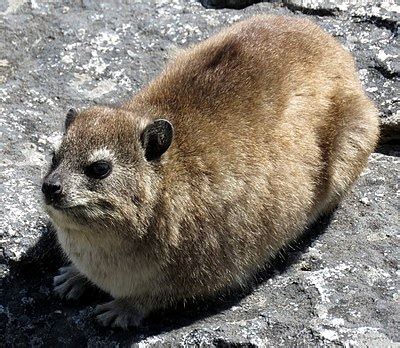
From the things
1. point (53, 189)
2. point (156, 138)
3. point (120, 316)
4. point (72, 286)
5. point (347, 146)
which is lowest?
point (72, 286)

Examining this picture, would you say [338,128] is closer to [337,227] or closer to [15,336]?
[337,227]

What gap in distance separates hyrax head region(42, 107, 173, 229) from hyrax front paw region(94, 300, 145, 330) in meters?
0.63

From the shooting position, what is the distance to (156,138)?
591cm

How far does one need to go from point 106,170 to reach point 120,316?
3.23 ft

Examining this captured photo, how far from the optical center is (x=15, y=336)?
6.23 metres

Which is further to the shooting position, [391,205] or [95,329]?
[391,205]

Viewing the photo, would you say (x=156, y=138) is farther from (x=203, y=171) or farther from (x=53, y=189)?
(x=53, y=189)

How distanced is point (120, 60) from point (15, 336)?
295 cm

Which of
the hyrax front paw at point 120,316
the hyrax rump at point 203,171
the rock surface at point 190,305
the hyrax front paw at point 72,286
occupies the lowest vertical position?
the hyrax front paw at point 72,286

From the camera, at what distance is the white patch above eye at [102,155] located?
226 inches

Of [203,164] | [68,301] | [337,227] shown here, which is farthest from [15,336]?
[337,227]

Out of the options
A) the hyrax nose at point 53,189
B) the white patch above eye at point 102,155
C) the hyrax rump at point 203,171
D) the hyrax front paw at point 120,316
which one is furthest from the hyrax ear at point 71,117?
the hyrax front paw at point 120,316

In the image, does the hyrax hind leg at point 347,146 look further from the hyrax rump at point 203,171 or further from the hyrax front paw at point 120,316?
the hyrax front paw at point 120,316

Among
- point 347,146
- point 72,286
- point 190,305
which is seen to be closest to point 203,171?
point 190,305
